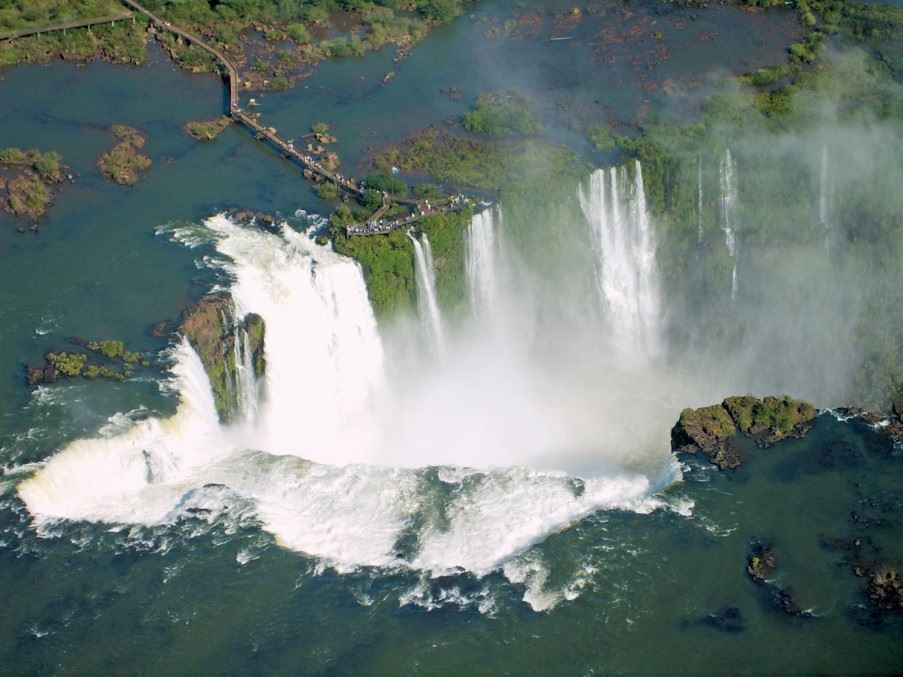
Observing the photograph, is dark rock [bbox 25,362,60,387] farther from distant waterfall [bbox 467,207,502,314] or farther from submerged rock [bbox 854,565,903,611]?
submerged rock [bbox 854,565,903,611]

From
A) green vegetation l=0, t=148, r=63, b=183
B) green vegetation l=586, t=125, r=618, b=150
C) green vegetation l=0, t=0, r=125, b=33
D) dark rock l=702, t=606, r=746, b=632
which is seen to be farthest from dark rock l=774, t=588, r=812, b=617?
green vegetation l=0, t=0, r=125, b=33

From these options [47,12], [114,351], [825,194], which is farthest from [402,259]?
[47,12]

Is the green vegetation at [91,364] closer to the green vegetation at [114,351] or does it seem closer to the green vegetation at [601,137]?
the green vegetation at [114,351]

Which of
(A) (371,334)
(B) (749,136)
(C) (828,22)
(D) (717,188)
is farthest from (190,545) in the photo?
(C) (828,22)

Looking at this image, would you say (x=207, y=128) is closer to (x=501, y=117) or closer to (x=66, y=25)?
(x=66, y=25)

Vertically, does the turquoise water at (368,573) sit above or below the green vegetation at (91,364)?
below

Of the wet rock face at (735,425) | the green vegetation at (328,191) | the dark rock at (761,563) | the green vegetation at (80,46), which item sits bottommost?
the dark rock at (761,563)

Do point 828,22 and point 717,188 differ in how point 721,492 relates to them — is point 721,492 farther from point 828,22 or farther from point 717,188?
point 828,22

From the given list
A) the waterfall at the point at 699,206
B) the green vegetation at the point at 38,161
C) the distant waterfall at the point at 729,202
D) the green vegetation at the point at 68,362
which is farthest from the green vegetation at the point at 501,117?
the green vegetation at the point at 68,362
